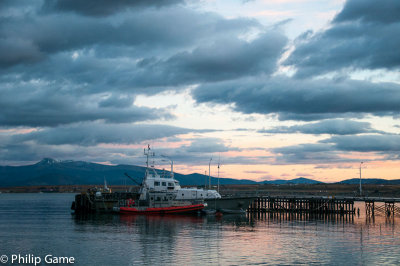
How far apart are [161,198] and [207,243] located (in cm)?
4116

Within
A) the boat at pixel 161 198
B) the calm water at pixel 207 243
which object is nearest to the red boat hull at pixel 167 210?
the boat at pixel 161 198

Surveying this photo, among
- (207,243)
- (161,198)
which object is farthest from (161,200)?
(207,243)

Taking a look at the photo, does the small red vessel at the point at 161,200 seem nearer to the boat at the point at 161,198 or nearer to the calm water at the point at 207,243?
the boat at the point at 161,198

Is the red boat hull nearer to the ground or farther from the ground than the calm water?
farther from the ground

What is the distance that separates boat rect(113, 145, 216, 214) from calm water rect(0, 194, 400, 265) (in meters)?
17.4

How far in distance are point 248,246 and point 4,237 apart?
2828cm

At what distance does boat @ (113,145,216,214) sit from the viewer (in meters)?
88.1

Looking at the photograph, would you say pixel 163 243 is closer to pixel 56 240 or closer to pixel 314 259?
pixel 56 240

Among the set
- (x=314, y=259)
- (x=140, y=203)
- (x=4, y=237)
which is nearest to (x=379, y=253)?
(x=314, y=259)

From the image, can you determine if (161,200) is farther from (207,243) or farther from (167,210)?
(207,243)

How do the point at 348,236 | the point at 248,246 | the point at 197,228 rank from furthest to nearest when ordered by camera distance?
1. the point at 197,228
2. the point at 348,236
3. the point at 248,246

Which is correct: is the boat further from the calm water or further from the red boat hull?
the calm water

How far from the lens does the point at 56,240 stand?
172ft

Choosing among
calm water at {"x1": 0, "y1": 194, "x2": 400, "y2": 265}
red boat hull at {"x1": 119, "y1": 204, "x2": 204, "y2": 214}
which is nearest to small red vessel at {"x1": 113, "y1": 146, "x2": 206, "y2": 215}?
red boat hull at {"x1": 119, "y1": 204, "x2": 204, "y2": 214}
